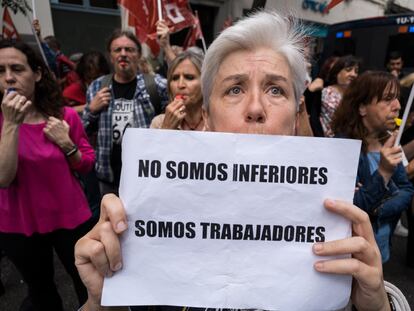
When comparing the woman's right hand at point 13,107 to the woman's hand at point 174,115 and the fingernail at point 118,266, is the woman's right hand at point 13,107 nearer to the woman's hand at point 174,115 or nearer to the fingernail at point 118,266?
the woman's hand at point 174,115

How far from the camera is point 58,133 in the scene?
2.02 metres

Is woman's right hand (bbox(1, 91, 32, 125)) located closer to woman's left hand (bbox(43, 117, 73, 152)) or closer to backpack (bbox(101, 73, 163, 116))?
woman's left hand (bbox(43, 117, 73, 152))

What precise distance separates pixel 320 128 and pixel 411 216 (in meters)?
1.37

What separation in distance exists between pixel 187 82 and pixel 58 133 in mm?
1056

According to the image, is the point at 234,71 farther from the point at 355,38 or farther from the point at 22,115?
the point at 355,38

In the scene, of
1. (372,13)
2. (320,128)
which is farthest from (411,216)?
(372,13)

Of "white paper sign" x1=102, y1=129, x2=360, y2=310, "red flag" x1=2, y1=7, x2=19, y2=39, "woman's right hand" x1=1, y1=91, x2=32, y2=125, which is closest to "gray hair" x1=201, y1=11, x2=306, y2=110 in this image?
"white paper sign" x1=102, y1=129, x2=360, y2=310

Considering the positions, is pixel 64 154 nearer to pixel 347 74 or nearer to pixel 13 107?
pixel 13 107

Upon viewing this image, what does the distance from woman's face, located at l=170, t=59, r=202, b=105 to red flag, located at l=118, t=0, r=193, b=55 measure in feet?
4.99

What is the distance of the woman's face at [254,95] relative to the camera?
1.12 m

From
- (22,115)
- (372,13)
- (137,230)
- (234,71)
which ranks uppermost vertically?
(372,13)

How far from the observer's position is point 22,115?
1771 millimetres

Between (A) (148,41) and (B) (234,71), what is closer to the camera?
(B) (234,71)

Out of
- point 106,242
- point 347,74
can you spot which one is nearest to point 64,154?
point 106,242
